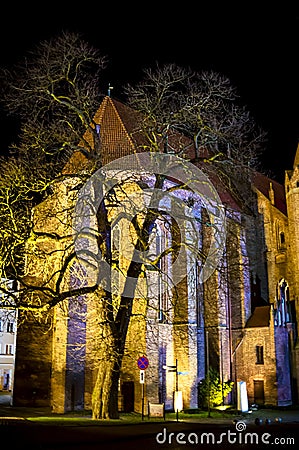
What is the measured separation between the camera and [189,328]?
83.7 ft

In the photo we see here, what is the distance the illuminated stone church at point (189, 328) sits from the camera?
74.3 ft

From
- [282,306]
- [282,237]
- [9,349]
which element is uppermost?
[282,237]

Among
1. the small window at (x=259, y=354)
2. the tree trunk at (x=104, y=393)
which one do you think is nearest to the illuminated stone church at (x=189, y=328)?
the small window at (x=259, y=354)

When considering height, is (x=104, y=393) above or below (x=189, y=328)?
below

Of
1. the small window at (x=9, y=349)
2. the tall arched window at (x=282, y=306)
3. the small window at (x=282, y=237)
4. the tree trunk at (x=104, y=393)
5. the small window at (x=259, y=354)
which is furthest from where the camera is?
the small window at (x=9, y=349)

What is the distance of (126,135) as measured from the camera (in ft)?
83.4

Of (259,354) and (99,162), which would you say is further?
(259,354)

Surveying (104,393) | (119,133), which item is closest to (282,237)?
(119,133)

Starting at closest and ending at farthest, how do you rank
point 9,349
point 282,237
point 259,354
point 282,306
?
point 259,354 → point 282,306 → point 282,237 → point 9,349

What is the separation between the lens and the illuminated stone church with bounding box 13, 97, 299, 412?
2266cm

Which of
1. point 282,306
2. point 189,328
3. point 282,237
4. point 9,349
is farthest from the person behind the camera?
point 9,349

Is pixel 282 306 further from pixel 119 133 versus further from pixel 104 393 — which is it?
pixel 104 393

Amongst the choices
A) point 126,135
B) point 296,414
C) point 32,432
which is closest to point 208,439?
point 32,432

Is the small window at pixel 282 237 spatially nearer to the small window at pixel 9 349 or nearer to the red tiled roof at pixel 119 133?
the red tiled roof at pixel 119 133
